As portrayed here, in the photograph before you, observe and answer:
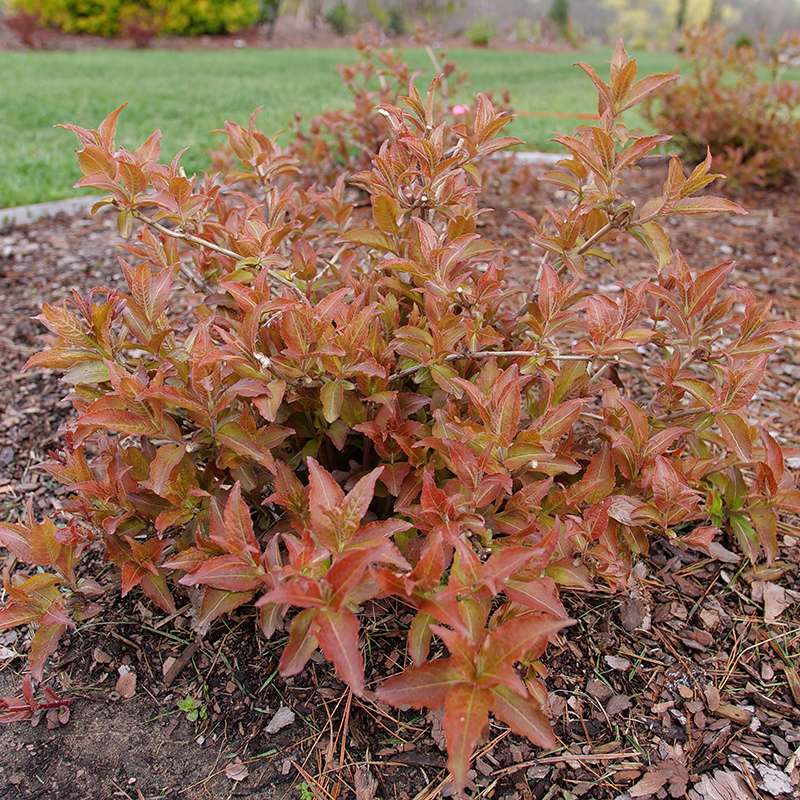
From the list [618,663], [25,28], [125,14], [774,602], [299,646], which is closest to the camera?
[299,646]

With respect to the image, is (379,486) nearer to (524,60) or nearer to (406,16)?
(524,60)

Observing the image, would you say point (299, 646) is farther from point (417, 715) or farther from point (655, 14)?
point (655, 14)

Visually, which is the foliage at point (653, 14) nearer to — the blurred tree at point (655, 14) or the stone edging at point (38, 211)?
the blurred tree at point (655, 14)

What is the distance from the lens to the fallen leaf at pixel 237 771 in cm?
164

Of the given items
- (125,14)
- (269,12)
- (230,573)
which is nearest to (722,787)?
(230,573)

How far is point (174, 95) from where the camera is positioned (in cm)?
973

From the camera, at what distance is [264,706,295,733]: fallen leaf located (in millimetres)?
1728

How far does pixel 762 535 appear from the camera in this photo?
1907 mm

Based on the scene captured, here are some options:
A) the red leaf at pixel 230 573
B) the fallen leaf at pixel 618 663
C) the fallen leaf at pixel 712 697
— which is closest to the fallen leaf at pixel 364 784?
the red leaf at pixel 230 573

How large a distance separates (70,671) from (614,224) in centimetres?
168

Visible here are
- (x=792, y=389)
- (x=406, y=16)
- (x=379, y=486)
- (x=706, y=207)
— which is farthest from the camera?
(x=406, y=16)

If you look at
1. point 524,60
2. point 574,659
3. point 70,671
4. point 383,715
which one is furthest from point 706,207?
point 524,60

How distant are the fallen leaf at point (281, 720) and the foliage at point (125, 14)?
19.1 metres

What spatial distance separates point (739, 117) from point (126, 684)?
207 inches
